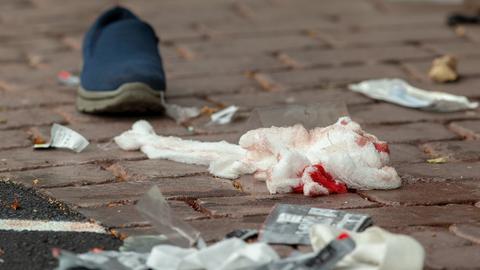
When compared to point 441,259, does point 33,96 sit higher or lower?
lower

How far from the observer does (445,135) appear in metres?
4.62

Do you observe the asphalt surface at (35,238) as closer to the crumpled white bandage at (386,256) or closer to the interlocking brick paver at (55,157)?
the interlocking brick paver at (55,157)

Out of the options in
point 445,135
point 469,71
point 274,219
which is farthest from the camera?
point 469,71

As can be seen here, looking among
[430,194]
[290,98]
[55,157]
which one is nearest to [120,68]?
[55,157]

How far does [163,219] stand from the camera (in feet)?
10.7

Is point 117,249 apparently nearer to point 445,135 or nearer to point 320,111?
point 320,111

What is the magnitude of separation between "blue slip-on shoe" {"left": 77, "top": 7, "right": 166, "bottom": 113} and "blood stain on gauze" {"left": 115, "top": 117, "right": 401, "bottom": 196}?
1.51ft

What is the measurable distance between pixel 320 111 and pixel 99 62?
117cm

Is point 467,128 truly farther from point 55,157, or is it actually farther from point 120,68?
point 55,157

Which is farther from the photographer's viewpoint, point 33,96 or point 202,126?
point 33,96

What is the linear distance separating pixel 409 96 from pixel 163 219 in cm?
216

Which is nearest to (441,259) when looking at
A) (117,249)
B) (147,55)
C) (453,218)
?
(453,218)

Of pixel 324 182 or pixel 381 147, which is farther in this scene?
pixel 381 147

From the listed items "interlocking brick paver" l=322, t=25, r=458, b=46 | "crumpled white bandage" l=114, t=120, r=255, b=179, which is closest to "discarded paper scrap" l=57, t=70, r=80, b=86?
"crumpled white bandage" l=114, t=120, r=255, b=179
